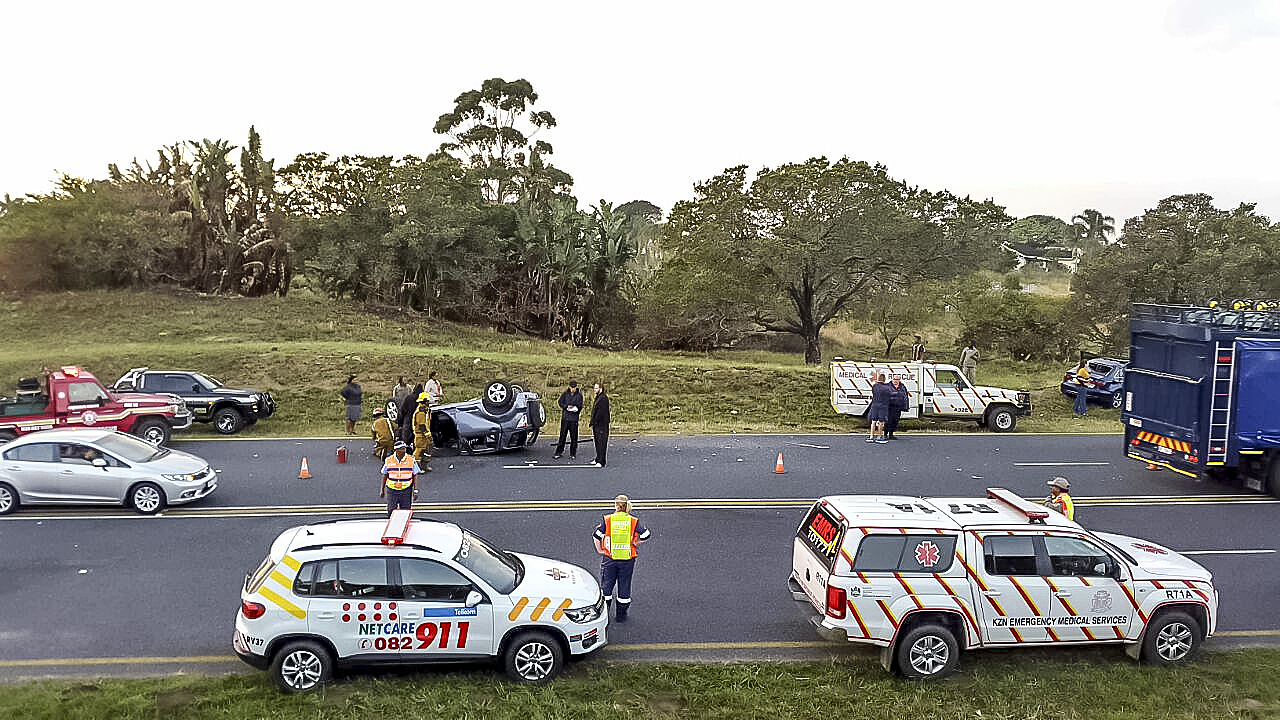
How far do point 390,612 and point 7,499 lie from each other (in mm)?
9591

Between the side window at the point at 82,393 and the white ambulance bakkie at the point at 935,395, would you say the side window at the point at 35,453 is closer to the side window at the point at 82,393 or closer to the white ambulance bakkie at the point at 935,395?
the side window at the point at 82,393

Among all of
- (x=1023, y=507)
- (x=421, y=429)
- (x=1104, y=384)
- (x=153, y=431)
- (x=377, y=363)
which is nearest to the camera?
(x=1023, y=507)

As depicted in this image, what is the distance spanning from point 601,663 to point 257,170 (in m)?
47.1

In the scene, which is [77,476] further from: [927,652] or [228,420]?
[927,652]

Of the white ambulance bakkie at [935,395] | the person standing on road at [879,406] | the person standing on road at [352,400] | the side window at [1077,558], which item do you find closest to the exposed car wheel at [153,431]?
the person standing on road at [352,400]

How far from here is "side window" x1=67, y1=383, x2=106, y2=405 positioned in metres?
18.9

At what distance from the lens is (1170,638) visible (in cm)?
919

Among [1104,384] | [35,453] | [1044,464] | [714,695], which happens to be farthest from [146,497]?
[1104,384]

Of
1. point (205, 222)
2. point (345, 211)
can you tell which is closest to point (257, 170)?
point (205, 222)

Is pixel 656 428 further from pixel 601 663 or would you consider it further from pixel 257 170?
pixel 257 170

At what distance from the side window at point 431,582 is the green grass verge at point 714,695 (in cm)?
81

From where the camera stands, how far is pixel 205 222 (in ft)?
157

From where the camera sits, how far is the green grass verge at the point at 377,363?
1008 inches

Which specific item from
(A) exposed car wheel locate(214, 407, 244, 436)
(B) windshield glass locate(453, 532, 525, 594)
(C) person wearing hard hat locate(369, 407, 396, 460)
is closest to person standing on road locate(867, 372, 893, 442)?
(C) person wearing hard hat locate(369, 407, 396, 460)
